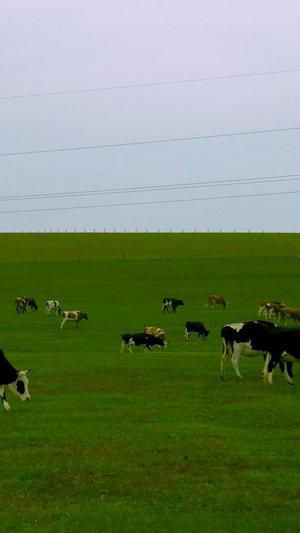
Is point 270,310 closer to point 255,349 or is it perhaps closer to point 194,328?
point 194,328

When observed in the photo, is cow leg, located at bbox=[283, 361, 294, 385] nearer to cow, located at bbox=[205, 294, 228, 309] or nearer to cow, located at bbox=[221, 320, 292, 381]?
cow, located at bbox=[221, 320, 292, 381]

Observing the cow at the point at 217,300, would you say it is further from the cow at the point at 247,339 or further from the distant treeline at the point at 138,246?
the distant treeline at the point at 138,246

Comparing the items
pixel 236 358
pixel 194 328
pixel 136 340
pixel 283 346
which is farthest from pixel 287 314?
pixel 283 346

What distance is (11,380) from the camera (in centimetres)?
2014

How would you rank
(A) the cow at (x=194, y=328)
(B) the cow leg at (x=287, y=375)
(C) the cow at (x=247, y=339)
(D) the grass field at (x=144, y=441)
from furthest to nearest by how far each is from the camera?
(A) the cow at (x=194, y=328), (C) the cow at (x=247, y=339), (B) the cow leg at (x=287, y=375), (D) the grass field at (x=144, y=441)

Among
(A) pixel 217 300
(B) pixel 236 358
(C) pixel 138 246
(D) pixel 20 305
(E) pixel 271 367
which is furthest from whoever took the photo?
(C) pixel 138 246

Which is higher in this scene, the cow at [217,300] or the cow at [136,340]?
the cow at [217,300]

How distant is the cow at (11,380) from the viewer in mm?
19625

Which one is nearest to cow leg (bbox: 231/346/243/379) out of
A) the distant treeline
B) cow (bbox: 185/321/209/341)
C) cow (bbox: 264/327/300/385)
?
cow (bbox: 264/327/300/385)

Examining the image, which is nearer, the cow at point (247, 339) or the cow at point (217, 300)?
the cow at point (247, 339)

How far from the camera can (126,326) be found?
158 ft

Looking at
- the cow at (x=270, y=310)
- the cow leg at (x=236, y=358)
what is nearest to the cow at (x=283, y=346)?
the cow leg at (x=236, y=358)

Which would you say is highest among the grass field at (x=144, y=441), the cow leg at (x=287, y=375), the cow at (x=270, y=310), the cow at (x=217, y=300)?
the cow at (x=217, y=300)

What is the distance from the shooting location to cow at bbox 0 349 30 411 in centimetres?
1962
